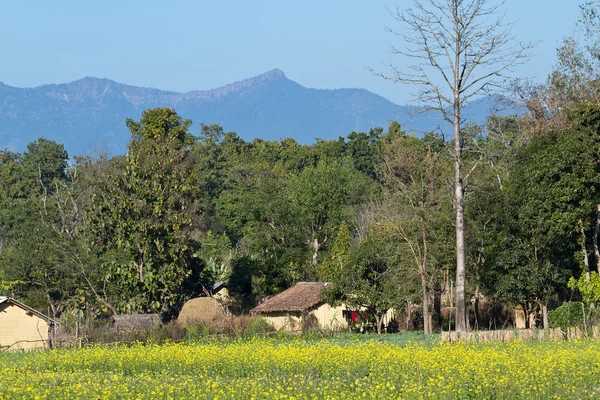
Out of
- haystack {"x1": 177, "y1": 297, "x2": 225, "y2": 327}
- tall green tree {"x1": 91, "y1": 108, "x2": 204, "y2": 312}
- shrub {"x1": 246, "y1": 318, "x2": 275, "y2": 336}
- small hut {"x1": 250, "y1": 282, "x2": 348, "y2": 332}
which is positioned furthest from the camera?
small hut {"x1": 250, "y1": 282, "x2": 348, "y2": 332}

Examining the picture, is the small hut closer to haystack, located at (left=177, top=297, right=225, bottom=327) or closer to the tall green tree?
haystack, located at (left=177, top=297, right=225, bottom=327)

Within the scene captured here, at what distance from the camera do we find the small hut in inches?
1754

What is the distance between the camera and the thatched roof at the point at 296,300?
1764 inches

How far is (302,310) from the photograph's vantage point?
146 feet

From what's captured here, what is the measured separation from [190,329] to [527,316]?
47.8 ft

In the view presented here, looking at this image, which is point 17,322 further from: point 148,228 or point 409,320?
point 409,320

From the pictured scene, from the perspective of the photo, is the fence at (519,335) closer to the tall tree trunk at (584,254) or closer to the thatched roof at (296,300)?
the tall tree trunk at (584,254)

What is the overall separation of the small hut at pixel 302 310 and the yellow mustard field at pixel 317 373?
20.4 metres

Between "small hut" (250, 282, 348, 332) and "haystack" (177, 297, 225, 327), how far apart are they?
186 inches

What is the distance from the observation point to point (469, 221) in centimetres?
4028

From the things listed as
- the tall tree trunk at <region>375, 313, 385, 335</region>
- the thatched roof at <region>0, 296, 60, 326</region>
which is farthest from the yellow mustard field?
the tall tree trunk at <region>375, 313, 385, 335</region>

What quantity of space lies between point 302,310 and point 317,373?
24902mm

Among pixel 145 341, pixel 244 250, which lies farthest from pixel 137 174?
pixel 244 250

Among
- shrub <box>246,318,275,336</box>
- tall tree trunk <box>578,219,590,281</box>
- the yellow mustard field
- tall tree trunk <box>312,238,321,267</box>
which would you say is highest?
tall tree trunk <box>312,238,321,267</box>
